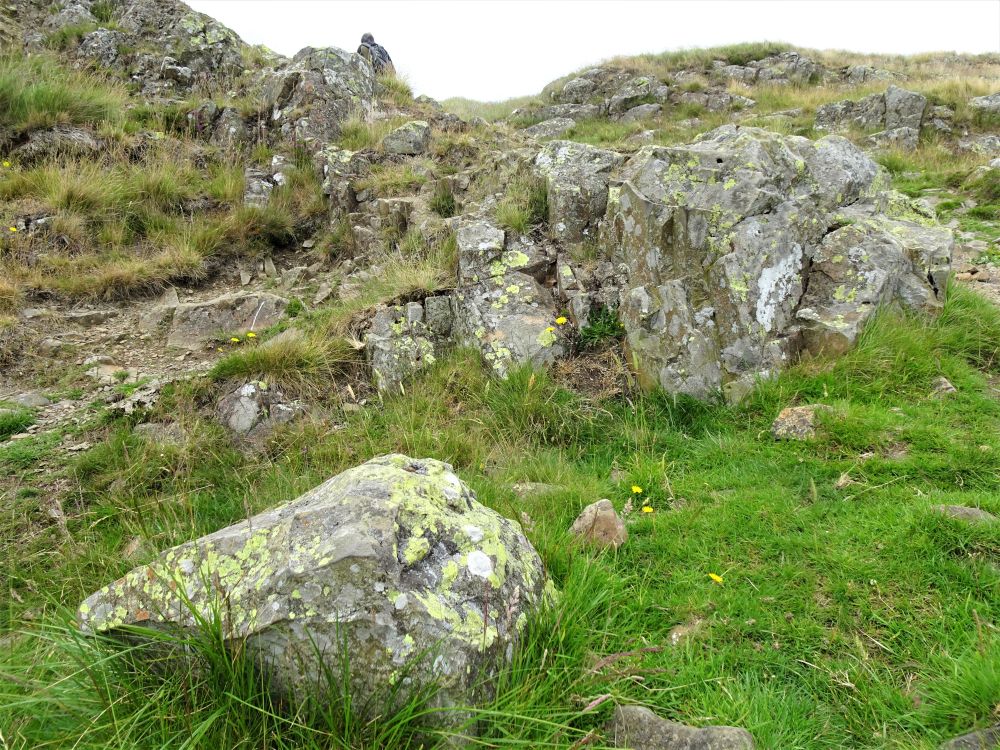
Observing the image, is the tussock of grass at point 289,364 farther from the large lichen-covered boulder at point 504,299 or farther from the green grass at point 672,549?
the large lichen-covered boulder at point 504,299

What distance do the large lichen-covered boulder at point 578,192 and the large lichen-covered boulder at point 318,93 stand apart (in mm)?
5590

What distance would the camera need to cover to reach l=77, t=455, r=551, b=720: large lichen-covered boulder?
238 centimetres

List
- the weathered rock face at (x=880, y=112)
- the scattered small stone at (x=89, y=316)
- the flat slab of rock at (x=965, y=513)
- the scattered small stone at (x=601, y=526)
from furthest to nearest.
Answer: the weathered rock face at (x=880, y=112)
the scattered small stone at (x=89, y=316)
the scattered small stone at (x=601, y=526)
the flat slab of rock at (x=965, y=513)

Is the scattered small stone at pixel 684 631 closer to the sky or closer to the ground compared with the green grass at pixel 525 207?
closer to the ground

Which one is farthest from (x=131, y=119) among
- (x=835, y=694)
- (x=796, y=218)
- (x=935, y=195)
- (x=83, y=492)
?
(x=935, y=195)

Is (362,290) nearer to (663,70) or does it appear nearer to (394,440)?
(394,440)

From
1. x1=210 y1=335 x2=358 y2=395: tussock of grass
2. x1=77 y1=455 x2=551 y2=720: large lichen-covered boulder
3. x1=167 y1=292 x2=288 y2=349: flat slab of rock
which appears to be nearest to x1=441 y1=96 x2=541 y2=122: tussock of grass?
x1=167 y1=292 x2=288 y2=349: flat slab of rock

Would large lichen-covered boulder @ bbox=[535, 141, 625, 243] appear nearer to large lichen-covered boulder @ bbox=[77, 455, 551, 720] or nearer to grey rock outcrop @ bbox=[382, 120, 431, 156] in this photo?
grey rock outcrop @ bbox=[382, 120, 431, 156]

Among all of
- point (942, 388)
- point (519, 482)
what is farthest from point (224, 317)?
point (942, 388)

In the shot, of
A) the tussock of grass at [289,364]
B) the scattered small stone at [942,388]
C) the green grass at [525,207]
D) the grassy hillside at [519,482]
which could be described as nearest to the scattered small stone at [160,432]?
the grassy hillside at [519,482]

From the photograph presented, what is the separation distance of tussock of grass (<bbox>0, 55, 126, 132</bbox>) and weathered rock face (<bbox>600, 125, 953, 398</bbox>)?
32.6 ft

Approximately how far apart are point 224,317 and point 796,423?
273 inches

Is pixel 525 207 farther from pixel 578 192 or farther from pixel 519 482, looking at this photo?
pixel 519 482

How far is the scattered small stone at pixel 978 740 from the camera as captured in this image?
2.39 meters
